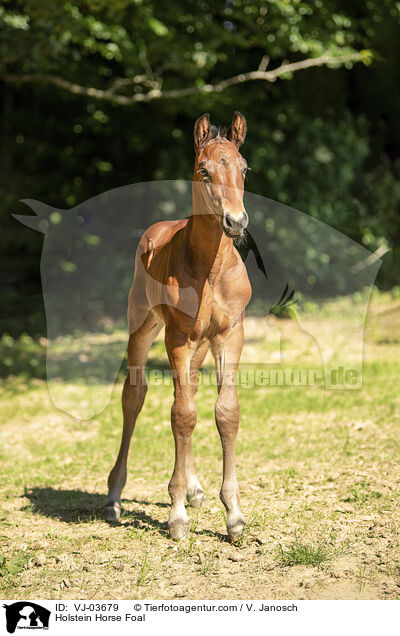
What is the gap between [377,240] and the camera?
15.0 meters

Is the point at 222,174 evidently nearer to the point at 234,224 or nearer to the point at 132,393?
the point at 234,224

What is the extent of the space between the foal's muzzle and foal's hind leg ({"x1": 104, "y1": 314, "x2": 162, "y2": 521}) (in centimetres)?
155

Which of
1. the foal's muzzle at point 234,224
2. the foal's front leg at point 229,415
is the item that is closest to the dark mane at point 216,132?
the foal's muzzle at point 234,224

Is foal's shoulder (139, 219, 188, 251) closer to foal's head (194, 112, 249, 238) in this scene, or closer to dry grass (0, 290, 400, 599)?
Answer: foal's head (194, 112, 249, 238)

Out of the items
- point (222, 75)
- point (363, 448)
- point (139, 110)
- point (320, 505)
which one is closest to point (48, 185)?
point (139, 110)

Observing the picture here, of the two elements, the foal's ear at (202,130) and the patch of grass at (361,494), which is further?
the patch of grass at (361,494)

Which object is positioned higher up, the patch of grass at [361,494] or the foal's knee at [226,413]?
the foal's knee at [226,413]

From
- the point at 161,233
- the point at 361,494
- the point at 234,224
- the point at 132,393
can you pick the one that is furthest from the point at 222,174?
the point at 361,494

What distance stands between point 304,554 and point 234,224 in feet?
7.36
